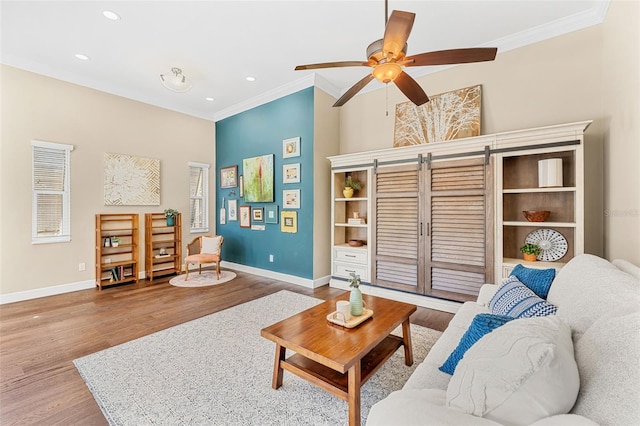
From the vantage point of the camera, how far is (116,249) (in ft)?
15.2

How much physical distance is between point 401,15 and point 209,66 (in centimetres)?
336

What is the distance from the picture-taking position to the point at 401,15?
5.16 feet

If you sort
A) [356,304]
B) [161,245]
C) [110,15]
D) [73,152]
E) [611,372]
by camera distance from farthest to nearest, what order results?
[161,245], [73,152], [110,15], [356,304], [611,372]

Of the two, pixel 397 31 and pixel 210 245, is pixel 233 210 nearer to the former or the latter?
pixel 210 245

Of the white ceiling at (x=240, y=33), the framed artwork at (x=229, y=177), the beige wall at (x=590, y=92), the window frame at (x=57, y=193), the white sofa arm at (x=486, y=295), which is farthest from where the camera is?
→ the framed artwork at (x=229, y=177)

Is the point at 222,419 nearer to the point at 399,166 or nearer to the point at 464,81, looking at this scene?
the point at 399,166

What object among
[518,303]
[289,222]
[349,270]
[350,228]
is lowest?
[349,270]

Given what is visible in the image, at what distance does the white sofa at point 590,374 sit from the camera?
2.22 ft

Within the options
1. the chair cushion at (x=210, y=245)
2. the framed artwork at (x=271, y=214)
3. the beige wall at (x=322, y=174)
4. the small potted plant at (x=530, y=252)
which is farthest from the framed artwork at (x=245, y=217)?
the small potted plant at (x=530, y=252)

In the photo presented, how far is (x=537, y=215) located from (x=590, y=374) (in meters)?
2.72

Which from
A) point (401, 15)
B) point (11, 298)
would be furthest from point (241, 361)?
point (11, 298)

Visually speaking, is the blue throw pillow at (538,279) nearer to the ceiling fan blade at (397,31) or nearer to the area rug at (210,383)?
the area rug at (210,383)

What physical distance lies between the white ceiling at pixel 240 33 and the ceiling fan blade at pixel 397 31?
1.29 m

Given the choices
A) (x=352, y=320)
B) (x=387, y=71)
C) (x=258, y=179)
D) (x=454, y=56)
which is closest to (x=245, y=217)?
(x=258, y=179)
